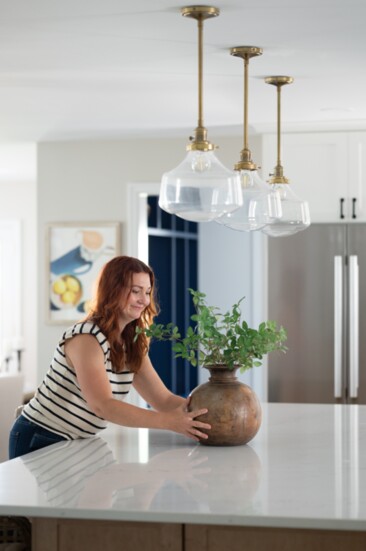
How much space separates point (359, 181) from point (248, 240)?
7.40ft

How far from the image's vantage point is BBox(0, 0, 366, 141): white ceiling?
10.4 ft

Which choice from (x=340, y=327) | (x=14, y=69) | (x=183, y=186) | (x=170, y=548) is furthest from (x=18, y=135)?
(x=170, y=548)

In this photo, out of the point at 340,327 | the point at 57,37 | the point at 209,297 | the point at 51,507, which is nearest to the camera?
the point at 51,507

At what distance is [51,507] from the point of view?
2023mm

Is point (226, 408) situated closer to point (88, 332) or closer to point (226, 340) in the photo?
point (226, 340)

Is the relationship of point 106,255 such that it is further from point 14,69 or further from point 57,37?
point 57,37

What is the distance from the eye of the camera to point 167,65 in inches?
157

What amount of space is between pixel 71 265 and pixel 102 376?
3.76m

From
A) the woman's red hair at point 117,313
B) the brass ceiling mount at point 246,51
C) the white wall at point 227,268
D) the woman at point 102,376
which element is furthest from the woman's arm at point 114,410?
the white wall at point 227,268

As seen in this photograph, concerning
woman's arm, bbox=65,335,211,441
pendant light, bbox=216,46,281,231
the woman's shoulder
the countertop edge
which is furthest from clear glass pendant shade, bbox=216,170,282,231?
the countertop edge

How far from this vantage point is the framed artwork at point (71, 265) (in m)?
6.43

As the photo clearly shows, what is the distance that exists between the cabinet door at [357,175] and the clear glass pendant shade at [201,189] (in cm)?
280

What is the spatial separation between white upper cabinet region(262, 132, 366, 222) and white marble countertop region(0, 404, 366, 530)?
2.49 metres

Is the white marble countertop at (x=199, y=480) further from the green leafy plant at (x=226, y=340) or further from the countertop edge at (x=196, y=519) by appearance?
the green leafy plant at (x=226, y=340)
